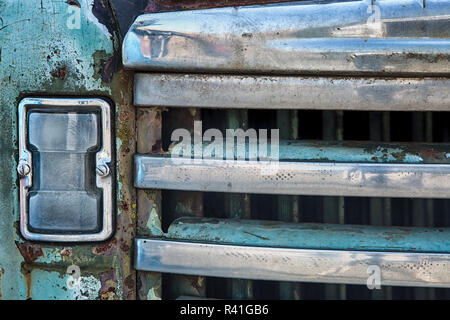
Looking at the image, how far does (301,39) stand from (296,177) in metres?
0.29

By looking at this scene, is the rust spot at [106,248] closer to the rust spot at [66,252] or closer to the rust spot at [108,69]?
the rust spot at [66,252]

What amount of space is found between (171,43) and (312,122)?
0.37 m

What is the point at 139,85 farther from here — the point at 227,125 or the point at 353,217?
the point at 353,217

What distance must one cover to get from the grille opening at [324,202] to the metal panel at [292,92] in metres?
0.06

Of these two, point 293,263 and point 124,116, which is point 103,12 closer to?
point 124,116

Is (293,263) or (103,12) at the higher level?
(103,12)

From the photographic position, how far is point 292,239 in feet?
3.17

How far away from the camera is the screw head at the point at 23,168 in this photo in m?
0.95

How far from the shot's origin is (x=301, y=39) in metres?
0.89

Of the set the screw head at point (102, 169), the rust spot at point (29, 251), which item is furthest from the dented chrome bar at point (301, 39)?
the rust spot at point (29, 251)

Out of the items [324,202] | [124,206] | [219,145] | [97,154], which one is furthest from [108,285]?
[324,202]

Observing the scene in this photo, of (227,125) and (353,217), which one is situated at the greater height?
(227,125)

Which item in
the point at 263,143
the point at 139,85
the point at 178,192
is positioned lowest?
the point at 178,192

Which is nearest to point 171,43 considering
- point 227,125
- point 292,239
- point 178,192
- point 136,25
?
point 136,25
